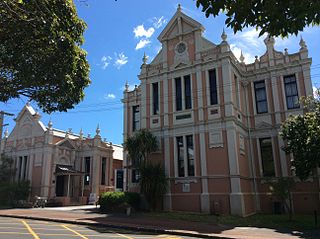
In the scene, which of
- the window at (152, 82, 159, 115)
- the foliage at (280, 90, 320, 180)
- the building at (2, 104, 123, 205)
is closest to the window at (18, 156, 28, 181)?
the building at (2, 104, 123, 205)

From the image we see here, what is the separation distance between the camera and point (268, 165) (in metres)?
25.5

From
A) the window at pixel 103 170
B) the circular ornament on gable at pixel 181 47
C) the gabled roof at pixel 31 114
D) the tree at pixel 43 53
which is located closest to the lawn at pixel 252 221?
the tree at pixel 43 53

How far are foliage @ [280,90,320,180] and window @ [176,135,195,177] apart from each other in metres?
7.24

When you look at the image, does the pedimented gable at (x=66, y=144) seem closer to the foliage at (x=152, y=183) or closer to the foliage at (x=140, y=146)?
the foliage at (x=140, y=146)

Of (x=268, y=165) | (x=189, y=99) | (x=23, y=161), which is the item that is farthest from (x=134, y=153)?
(x=23, y=161)

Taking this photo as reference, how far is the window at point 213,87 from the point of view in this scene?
25.1 meters

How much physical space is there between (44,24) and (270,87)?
836 inches

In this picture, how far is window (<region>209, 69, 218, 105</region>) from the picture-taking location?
82.3ft

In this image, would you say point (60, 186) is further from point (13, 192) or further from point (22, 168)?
point (13, 192)

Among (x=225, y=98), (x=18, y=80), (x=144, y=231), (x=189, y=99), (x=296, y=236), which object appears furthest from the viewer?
(x=189, y=99)

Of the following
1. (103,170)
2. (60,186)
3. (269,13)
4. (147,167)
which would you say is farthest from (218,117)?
(60,186)

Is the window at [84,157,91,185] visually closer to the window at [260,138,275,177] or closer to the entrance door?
the entrance door

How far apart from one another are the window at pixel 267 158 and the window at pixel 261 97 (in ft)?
8.51

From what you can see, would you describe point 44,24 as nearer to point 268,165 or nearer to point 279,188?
point 279,188
